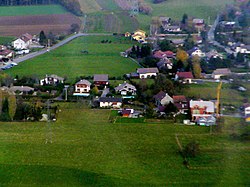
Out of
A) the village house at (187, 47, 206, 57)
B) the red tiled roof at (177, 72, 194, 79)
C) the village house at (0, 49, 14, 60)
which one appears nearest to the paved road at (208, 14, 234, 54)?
the village house at (187, 47, 206, 57)

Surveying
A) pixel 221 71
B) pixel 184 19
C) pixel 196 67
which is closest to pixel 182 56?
pixel 196 67

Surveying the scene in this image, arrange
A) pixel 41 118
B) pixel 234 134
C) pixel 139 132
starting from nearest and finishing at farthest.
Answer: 1. pixel 234 134
2. pixel 139 132
3. pixel 41 118

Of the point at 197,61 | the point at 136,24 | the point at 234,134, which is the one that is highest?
the point at 136,24

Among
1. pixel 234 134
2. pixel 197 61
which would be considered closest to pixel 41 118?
pixel 234 134

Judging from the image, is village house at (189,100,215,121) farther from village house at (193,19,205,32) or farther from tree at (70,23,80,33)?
village house at (193,19,205,32)

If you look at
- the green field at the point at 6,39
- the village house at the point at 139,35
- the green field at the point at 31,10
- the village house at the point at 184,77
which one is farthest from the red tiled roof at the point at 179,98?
the green field at the point at 6,39

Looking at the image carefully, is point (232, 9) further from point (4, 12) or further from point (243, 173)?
point (243, 173)

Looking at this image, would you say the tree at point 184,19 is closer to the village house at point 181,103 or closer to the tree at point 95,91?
the tree at point 95,91
